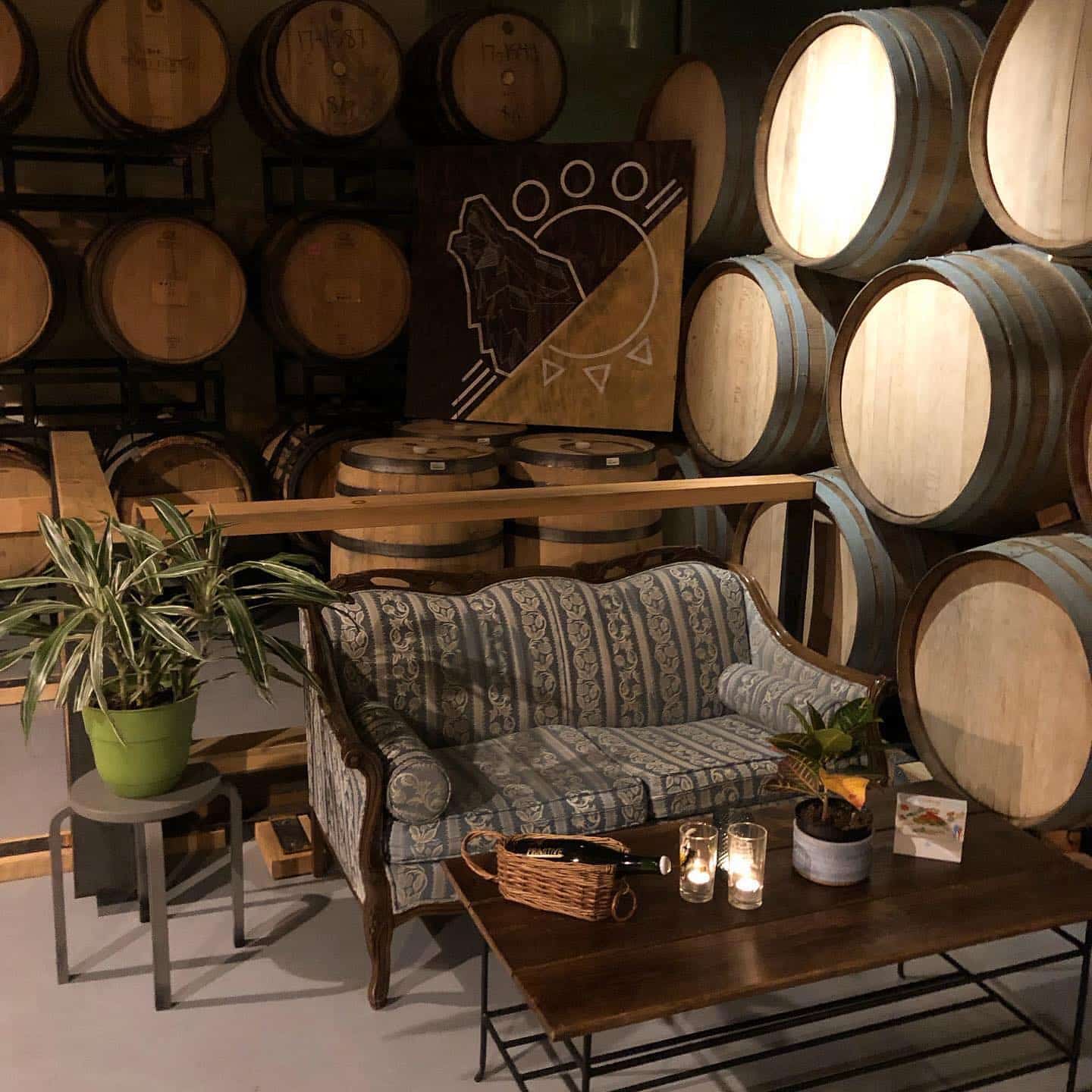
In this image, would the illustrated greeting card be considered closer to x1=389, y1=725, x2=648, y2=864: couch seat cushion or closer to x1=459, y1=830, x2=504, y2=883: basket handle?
x1=389, y1=725, x2=648, y2=864: couch seat cushion

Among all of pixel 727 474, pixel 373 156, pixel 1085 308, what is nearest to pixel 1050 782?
pixel 1085 308

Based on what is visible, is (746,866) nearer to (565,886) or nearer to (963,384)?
(565,886)

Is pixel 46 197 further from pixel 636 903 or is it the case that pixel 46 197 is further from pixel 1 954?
pixel 636 903

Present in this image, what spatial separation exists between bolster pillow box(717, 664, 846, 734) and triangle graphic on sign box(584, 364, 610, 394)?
158 centimetres

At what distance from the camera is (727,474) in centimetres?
415

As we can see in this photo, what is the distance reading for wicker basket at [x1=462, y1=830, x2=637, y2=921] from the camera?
6.63 feet

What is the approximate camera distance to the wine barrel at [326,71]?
4656 millimetres

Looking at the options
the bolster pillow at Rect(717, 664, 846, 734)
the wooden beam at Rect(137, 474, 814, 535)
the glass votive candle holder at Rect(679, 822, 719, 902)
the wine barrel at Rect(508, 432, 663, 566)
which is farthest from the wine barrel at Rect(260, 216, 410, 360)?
the glass votive candle holder at Rect(679, 822, 719, 902)

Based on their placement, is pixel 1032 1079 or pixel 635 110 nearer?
pixel 1032 1079

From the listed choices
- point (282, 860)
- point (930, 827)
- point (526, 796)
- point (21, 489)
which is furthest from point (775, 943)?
point (21, 489)

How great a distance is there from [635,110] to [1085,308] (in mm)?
3695

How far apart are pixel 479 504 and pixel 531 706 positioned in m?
0.54

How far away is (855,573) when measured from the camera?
3424 mm

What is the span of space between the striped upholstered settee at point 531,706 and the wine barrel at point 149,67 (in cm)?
232
